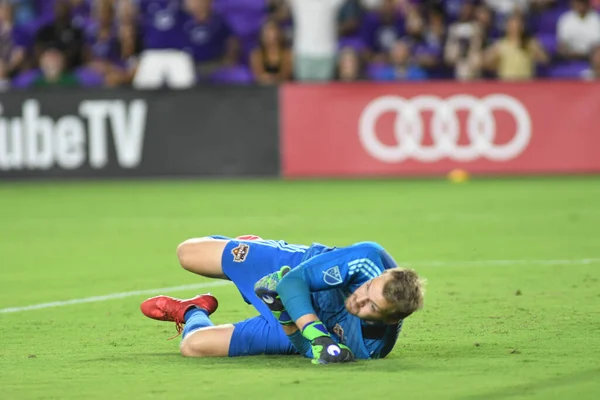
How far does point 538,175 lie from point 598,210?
14.8 feet

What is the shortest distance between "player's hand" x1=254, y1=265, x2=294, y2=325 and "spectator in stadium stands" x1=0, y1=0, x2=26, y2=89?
15.2 meters

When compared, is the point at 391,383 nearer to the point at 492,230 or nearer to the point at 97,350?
the point at 97,350

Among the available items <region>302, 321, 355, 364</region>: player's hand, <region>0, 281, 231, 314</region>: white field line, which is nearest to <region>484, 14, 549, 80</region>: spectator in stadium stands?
<region>0, 281, 231, 314</region>: white field line

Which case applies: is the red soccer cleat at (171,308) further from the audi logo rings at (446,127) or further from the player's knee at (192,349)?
the audi logo rings at (446,127)

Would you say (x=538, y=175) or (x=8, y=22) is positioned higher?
(x=8, y=22)

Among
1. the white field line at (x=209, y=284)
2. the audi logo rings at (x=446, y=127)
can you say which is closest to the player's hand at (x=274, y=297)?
the white field line at (x=209, y=284)

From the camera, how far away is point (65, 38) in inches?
851

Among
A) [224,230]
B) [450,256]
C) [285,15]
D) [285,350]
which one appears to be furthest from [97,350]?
[285,15]

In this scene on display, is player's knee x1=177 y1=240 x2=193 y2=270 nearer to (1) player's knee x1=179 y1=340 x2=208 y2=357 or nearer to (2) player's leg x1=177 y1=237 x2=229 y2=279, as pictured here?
(2) player's leg x1=177 y1=237 x2=229 y2=279

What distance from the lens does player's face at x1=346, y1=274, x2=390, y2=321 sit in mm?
6258

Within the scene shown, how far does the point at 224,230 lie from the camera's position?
527 inches

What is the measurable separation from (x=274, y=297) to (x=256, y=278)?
506mm

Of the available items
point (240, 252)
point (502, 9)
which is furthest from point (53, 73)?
point (240, 252)

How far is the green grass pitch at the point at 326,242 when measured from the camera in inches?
242
